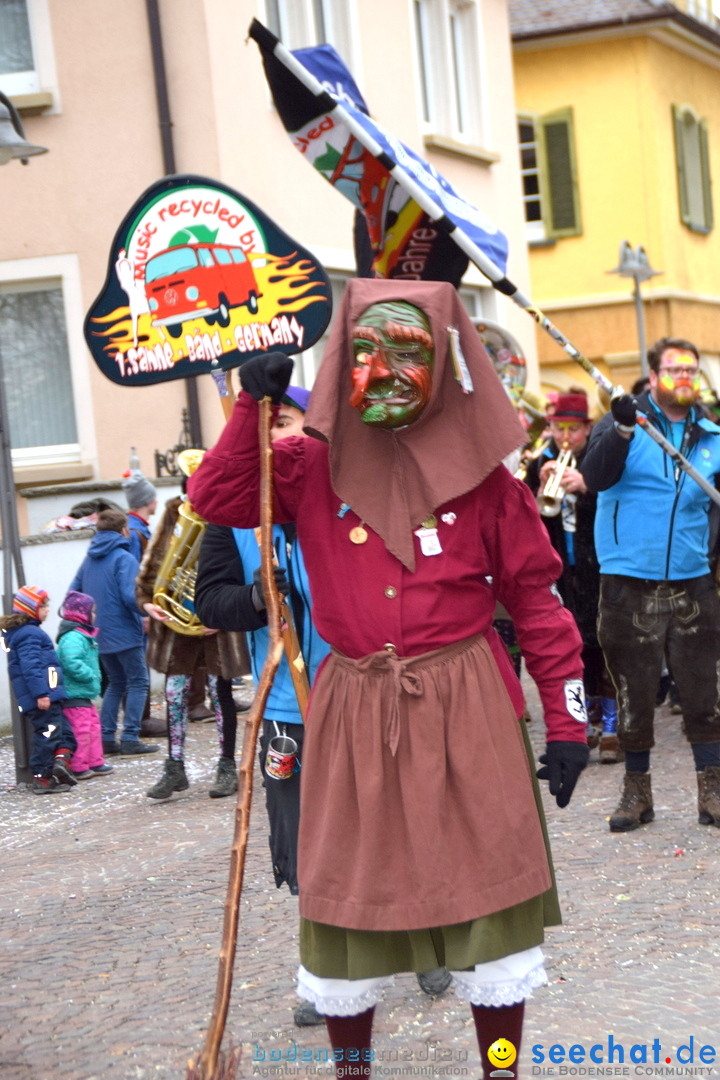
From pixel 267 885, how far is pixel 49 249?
9005mm

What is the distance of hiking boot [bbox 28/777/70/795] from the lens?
356 inches

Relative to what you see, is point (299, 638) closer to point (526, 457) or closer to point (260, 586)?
point (260, 586)

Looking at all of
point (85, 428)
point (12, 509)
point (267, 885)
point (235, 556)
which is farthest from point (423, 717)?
point (85, 428)

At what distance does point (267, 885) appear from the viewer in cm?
616

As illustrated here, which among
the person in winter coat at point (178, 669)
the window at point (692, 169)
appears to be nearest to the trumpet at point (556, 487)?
the person in winter coat at point (178, 669)

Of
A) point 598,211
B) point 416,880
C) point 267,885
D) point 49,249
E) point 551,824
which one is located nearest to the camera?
point 416,880

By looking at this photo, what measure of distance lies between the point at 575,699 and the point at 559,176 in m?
22.5

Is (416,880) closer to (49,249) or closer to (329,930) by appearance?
(329,930)

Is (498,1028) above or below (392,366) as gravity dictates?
below

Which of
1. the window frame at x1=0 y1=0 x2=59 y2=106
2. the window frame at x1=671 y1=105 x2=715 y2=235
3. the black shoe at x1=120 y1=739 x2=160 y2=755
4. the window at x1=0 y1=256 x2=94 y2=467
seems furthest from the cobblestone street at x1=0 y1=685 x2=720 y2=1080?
the window frame at x1=671 y1=105 x2=715 y2=235

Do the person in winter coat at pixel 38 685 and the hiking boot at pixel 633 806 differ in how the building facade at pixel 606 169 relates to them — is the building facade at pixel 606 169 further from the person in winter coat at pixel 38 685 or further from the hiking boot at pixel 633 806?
the hiking boot at pixel 633 806

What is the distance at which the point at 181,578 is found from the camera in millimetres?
8148

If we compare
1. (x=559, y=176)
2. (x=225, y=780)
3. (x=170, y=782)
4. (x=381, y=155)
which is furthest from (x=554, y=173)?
(x=381, y=155)

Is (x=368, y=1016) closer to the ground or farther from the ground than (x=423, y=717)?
closer to the ground
